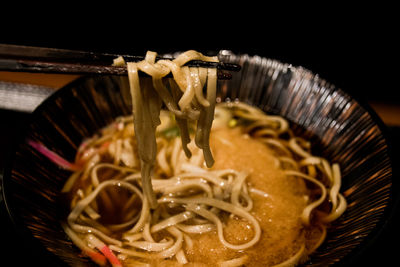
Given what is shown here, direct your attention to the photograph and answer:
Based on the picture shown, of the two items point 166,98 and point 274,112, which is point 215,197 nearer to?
point 166,98

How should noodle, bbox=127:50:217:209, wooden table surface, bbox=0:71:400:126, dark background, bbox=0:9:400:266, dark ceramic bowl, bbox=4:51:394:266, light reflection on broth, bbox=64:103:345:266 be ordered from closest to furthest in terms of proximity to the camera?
noodle, bbox=127:50:217:209
dark ceramic bowl, bbox=4:51:394:266
light reflection on broth, bbox=64:103:345:266
wooden table surface, bbox=0:71:400:126
dark background, bbox=0:9:400:266


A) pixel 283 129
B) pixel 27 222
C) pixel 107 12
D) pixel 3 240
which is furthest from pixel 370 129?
pixel 107 12

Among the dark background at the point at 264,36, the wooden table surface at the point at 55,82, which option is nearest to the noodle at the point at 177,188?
the wooden table surface at the point at 55,82

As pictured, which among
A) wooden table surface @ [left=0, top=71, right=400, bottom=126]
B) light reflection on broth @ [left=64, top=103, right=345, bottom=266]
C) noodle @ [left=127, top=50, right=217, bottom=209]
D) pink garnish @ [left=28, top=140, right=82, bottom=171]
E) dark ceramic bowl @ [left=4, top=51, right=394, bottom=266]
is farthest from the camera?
wooden table surface @ [left=0, top=71, right=400, bottom=126]

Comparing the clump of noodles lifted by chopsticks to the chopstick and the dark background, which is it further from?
the dark background

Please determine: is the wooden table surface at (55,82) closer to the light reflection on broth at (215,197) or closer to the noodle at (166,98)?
the light reflection on broth at (215,197)

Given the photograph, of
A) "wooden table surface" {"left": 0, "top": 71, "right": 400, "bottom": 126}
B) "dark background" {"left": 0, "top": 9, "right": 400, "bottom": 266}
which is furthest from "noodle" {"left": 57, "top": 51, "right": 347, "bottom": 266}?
"dark background" {"left": 0, "top": 9, "right": 400, "bottom": 266}

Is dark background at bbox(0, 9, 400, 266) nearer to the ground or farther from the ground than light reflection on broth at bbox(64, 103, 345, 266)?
farther from the ground
